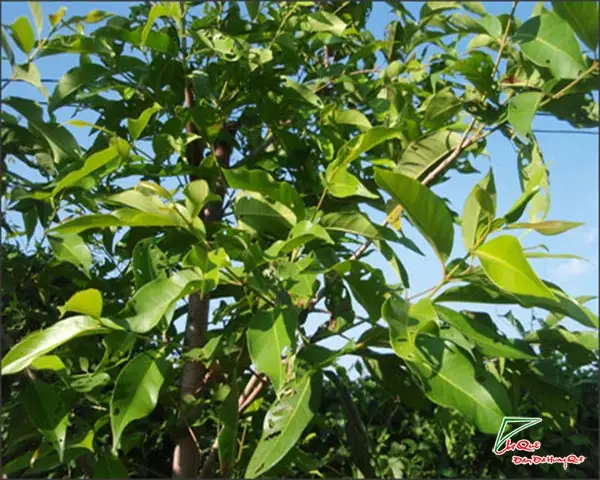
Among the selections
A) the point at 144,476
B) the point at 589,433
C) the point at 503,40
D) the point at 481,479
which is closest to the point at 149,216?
the point at 503,40

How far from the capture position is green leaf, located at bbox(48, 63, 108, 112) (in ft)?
3.18

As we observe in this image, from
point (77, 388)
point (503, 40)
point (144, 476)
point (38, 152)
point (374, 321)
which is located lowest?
point (144, 476)

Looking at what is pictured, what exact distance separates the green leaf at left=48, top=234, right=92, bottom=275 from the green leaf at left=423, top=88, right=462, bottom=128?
1.77 ft

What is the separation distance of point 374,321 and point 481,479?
3.52ft

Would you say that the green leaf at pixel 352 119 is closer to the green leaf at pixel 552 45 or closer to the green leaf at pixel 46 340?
the green leaf at pixel 552 45

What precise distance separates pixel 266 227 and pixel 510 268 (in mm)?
361

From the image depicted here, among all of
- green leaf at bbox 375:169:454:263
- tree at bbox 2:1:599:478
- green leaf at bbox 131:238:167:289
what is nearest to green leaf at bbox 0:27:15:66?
tree at bbox 2:1:599:478

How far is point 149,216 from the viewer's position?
0.79m

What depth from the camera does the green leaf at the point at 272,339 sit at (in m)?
0.75

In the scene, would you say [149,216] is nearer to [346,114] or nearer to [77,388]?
[77,388]

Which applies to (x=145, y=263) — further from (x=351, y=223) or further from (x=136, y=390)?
(x=351, y=223)

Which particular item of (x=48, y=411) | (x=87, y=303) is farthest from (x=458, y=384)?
(x=48, y=411)

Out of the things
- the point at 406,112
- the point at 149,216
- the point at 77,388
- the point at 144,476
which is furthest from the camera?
the point at 144,476

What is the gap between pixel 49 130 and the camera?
3.09 feet
